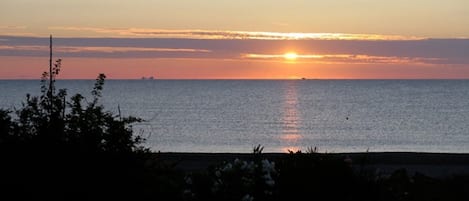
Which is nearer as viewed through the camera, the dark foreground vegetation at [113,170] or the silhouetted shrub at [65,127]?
the dark foreground vegetation at [113,170]

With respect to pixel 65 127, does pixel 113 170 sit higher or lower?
lower

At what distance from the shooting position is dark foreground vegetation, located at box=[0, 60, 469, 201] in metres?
9.20

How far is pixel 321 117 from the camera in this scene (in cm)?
9694

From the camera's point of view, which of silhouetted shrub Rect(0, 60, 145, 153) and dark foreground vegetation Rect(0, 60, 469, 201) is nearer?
dark foreground vegetation Rect(0, 60, 469, 201)

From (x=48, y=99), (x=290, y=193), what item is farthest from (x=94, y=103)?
(x=290, y=193)

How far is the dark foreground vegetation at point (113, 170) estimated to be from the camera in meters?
9.20

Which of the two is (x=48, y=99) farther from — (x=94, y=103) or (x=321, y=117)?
(x=321, y=117)

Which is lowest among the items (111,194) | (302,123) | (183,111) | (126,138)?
(111,194)

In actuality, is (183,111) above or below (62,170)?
above

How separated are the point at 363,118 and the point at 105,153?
87.3 meters

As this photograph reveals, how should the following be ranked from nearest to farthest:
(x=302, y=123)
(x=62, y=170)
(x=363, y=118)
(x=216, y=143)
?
1. (x=62, y=170)
2. (x=216, y=143)
3. (x=302, y=123)
4. (x=363, y=118)

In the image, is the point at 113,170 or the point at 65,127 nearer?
the point at 113,170

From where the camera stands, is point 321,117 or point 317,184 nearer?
point 317,184

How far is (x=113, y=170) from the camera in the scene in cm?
935
